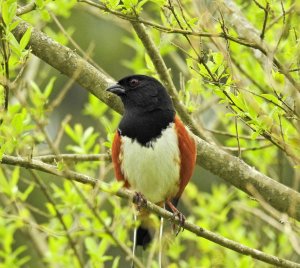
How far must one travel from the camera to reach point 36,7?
4.74 metres

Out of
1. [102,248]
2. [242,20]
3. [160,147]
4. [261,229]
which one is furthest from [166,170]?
[261,229]

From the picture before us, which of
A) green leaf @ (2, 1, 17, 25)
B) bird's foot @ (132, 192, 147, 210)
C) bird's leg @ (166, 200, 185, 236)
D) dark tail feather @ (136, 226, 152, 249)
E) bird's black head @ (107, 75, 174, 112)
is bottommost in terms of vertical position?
dark tail feather @ (136, 226, 152, 249)

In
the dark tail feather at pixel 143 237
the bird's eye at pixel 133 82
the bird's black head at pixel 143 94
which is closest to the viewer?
the bird's black head at pixel 143 94

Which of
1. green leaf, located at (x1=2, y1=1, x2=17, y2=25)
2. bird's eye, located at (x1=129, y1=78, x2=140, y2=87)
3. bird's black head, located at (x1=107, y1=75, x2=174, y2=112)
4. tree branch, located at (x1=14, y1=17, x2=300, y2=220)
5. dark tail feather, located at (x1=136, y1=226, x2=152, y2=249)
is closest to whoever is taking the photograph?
green leaf, located at (x1=2, y1=1, x2=17, y2=25)

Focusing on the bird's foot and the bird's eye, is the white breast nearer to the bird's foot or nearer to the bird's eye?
the bird's foot

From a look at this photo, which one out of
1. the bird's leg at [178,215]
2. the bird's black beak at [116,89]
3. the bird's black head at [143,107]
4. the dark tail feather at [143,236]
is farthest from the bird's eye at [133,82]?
the dark tail feather at [143,236]

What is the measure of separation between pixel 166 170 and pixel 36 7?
149 centimetres

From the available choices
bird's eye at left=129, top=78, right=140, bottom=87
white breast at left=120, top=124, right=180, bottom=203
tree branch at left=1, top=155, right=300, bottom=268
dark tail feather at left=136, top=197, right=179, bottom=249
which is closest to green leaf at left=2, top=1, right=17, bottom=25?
tree branch at left=1, top=155, right=300, bottom=268

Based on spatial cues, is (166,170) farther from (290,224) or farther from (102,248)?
(290,224)

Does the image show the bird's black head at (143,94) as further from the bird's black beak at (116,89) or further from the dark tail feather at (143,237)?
the dark tail feather at (143,237)

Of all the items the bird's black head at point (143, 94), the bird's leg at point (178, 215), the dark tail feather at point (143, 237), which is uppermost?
the bird's black head at point (143, 94)

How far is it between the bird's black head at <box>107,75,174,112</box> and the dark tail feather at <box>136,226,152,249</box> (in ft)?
3.18

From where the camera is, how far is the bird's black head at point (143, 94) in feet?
18.5

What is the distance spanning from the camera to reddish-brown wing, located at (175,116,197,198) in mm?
5262
